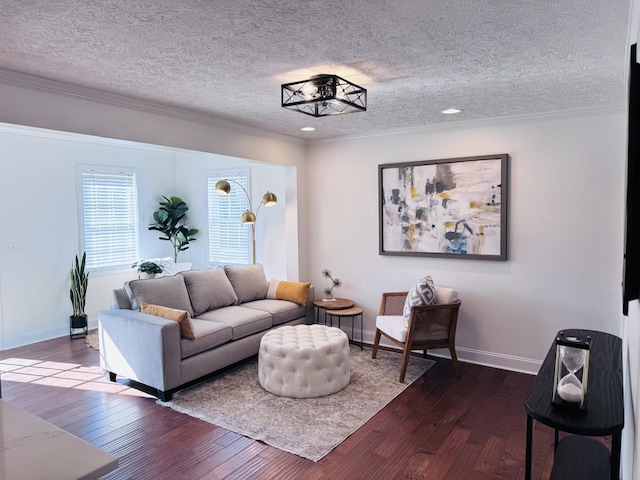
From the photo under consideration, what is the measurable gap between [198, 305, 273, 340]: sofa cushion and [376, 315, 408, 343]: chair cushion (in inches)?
47.0

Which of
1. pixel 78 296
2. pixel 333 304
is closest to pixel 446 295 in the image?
pixel 333 304

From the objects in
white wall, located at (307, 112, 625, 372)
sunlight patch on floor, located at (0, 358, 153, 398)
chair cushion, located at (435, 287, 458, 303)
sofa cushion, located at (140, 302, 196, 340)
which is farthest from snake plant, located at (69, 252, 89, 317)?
chair cushion, located at (435, 287, 458, 303)

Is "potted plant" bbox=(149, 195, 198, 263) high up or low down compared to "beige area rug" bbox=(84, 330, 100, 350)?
up

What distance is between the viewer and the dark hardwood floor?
2.72 metres

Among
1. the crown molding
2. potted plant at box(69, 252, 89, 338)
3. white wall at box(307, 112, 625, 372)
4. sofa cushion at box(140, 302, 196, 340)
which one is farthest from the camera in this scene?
potted plant at box(69, 252, 89, 338)

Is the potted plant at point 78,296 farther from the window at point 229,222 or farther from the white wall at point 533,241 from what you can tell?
the white wall at point 533,241

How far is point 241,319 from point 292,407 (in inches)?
A: 46.7

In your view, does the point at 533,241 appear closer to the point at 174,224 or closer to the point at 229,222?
the point at 229,222

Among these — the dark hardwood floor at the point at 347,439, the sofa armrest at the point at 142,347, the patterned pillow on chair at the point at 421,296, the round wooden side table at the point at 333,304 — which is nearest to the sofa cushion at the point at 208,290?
the sofa armrest at the point at 142,347

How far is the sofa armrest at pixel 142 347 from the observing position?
3.61 meters

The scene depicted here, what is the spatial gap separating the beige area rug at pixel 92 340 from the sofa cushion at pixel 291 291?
2.12 meters

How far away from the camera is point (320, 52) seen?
250cm

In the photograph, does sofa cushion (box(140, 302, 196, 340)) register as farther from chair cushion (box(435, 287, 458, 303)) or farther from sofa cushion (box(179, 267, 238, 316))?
chair cushion (box(435, 287, 458, 303))

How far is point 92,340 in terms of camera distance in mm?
5488
